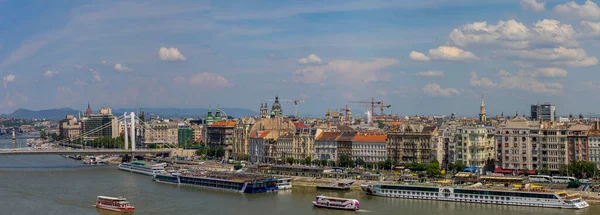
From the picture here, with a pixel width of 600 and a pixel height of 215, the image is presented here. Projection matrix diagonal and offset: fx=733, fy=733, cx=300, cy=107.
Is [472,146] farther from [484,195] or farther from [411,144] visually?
[484,195]

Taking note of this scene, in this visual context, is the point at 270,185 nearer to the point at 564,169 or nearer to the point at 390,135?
the point at 390,135

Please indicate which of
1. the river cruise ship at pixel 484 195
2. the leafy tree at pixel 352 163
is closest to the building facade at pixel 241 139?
the leafy tree at pixel 352 163

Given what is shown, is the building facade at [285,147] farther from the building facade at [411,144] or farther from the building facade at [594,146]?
the building facade at [594,146]

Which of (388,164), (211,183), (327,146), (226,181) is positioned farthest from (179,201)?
(327,146)

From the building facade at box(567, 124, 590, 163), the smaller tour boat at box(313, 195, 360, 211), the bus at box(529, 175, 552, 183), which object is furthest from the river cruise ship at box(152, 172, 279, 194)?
the building facade at box(567, 124, 590, 163)

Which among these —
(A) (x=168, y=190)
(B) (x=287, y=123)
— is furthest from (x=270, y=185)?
(B) (x=287, y=123)

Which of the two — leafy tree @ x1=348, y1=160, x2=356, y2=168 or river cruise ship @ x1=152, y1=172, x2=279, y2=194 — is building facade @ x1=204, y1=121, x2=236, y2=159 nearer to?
leafy tree @ x1=348, y1=160, x2=356, y2=168
